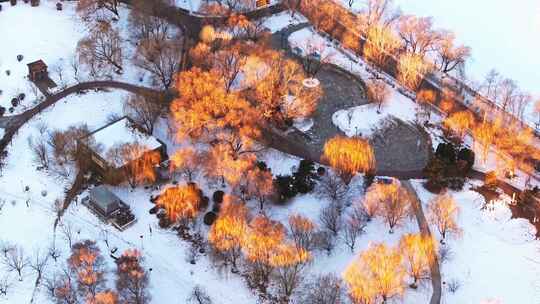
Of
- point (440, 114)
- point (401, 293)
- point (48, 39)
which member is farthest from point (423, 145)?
point (48, 39)

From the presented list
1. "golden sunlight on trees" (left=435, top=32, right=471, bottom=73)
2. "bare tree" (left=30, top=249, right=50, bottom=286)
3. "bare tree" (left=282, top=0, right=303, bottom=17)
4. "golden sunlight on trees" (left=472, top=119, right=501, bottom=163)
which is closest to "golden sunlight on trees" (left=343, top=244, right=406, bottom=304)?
"golden sunlight on trees" (left=472, top=119, right=501, bottom=163)

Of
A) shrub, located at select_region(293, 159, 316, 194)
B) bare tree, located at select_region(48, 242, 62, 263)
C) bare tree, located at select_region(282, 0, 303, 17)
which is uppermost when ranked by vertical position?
bare tree, located at select_region(282, 0, 303, 17)

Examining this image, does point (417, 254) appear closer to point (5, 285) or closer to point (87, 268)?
point (87, 268)

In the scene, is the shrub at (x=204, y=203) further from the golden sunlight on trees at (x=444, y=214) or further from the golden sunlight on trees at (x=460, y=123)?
the golden sunlight on trees at (x=460, y=123)

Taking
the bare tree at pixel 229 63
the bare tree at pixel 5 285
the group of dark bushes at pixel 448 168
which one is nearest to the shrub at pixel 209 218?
the bare tree at pixel 229 63

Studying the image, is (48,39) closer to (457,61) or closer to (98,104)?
(98,104)

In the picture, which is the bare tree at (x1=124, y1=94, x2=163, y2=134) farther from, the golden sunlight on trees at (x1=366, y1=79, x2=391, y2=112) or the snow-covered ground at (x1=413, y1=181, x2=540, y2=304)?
the snow-covered ground at (x1=413, y1=181, x2=540, y2=304)

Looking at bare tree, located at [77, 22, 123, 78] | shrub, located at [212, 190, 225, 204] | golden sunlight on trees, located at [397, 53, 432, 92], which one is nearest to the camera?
shrub, located at [212, 190, 225, 204]
